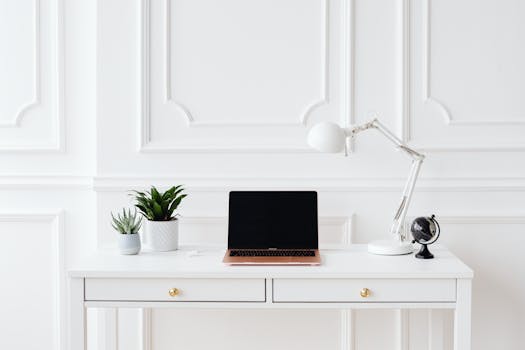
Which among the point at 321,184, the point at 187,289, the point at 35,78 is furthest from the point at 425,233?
the point at 35,78

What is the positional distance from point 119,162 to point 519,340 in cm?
171

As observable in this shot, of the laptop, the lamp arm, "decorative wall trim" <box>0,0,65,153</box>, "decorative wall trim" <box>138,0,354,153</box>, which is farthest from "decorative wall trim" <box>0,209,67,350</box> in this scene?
the lamp arm

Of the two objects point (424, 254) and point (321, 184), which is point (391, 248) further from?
point (321, 184)

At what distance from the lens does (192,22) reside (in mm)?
2248

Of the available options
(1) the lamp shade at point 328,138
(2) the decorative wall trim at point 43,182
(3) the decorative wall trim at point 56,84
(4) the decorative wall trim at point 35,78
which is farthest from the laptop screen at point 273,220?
(4) the decorative wall trim at point 35,78

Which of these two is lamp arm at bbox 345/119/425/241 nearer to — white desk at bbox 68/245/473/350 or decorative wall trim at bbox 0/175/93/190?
white desk at bbox 68/245/473/350

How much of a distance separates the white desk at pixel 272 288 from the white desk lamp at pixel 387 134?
0.16 meters

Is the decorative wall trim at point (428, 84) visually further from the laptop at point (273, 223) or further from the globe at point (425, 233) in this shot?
the laptop at point (273, 223)

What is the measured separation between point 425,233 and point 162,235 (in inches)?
34.7

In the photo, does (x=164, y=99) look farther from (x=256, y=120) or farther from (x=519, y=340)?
(x=519, y=340)

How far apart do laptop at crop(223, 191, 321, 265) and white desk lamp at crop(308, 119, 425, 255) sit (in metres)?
0.19

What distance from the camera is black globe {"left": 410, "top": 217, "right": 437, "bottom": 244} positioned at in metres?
1.88

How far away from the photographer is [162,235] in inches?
78.0

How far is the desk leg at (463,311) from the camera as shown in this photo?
1.72m
